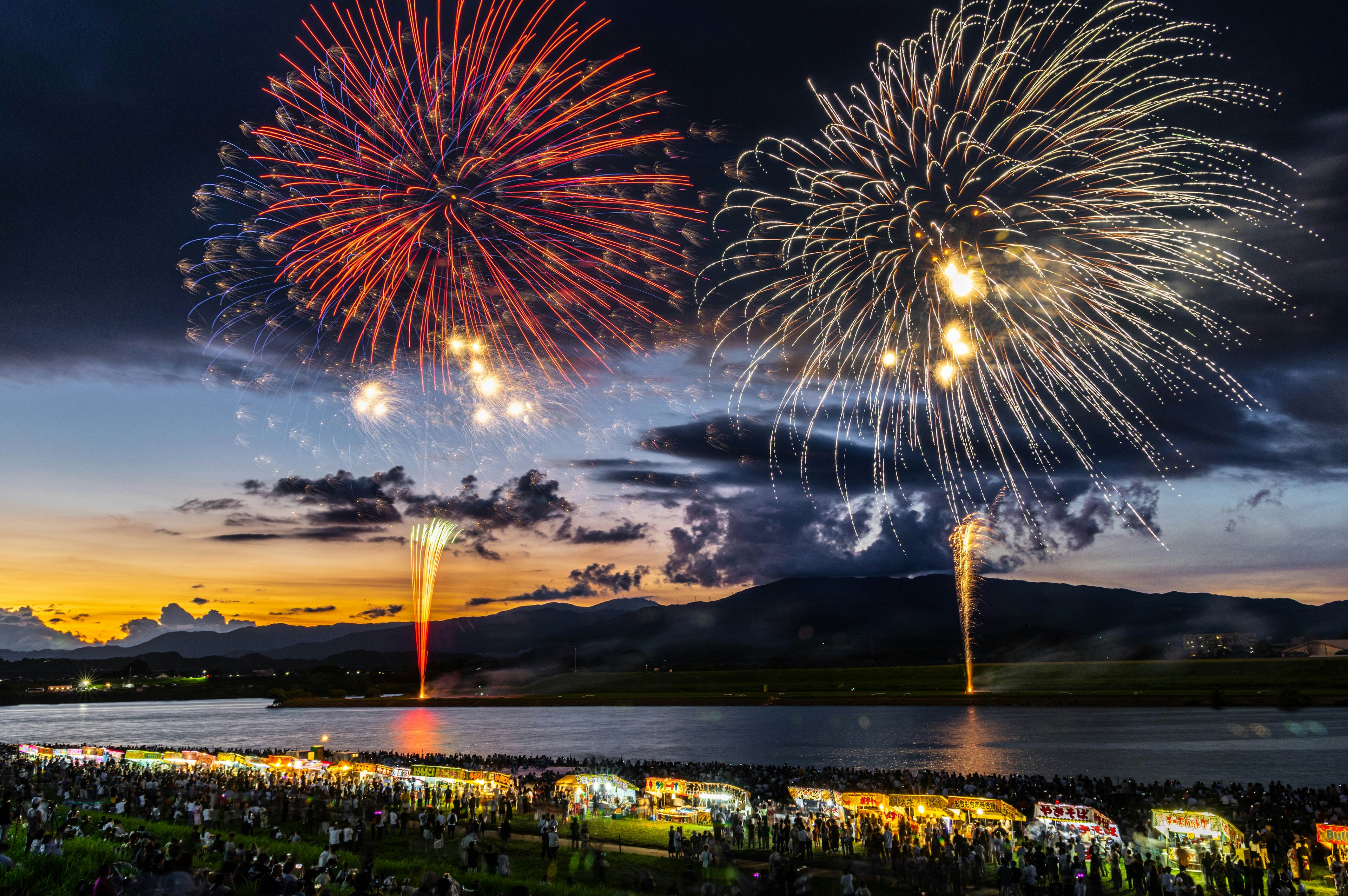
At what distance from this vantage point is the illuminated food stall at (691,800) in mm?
30172

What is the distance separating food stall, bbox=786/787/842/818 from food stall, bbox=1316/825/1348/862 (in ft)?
44.5

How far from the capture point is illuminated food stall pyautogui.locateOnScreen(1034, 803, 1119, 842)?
2339 centimetres

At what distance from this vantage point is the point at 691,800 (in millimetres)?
31422

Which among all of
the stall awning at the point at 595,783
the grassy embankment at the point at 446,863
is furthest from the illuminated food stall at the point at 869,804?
the stall awning at the point at 595,783

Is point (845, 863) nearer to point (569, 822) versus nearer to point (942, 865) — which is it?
point (942, 865)

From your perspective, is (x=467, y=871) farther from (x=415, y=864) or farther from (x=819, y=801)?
(x=819, y=801)

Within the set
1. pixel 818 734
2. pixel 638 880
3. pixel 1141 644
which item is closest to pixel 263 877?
pixel 638 880

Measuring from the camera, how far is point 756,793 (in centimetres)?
3600

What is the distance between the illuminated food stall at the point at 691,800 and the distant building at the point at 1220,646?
122971 mm

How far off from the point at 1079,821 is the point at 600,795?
1863 centimetres

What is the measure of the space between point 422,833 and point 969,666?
93.0m

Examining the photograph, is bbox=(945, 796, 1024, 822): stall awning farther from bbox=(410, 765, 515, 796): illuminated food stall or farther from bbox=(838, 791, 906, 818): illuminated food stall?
bbox=(410, 765, 515, 796): illuminated food stall

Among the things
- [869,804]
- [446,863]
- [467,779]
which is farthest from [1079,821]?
[467,779]

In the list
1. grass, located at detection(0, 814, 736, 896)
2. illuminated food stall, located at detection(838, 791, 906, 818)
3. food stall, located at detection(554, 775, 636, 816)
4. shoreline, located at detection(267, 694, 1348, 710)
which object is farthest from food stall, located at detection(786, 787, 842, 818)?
shoreline, located at detection(267, 694, 1348, 710)
